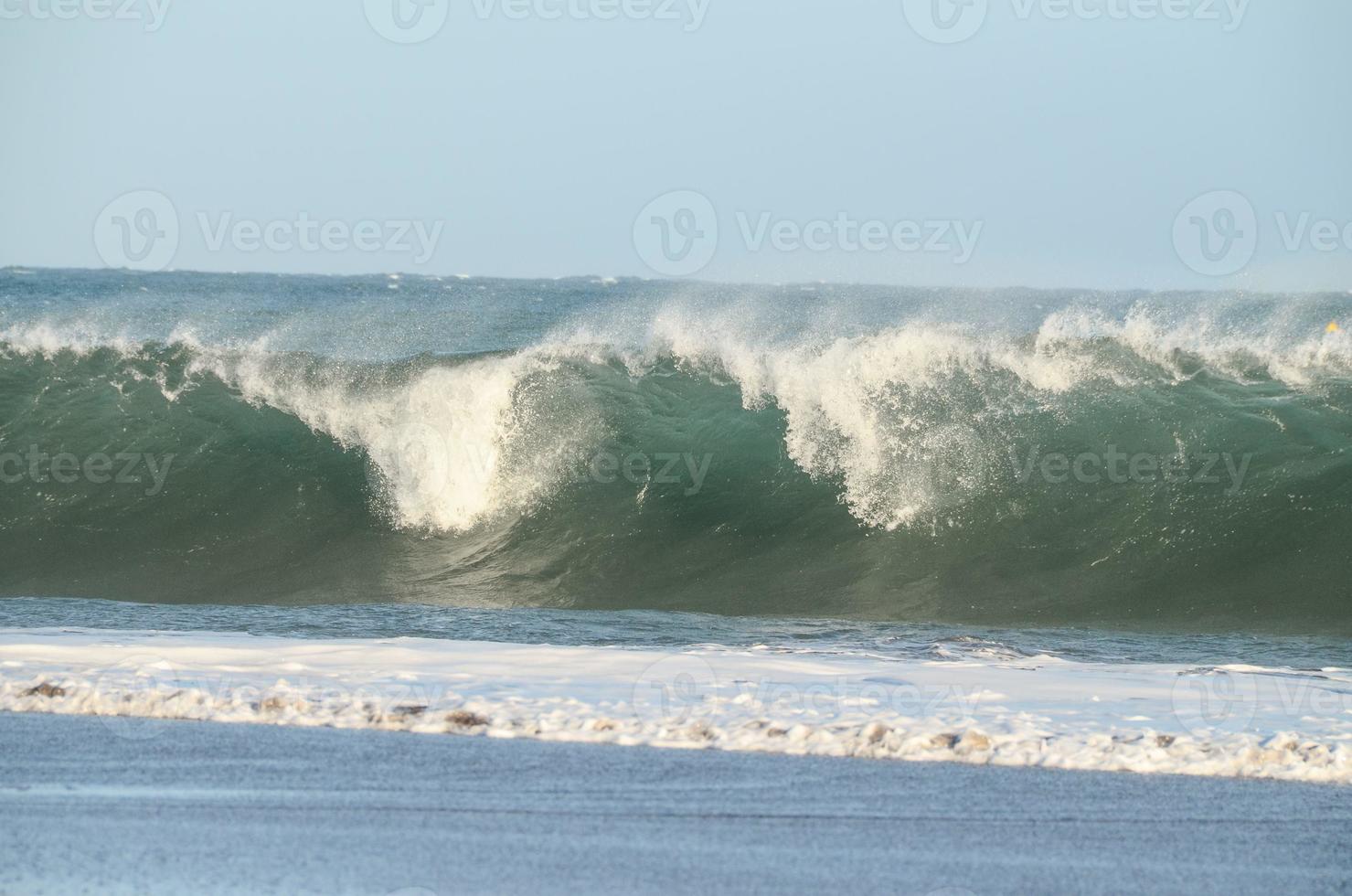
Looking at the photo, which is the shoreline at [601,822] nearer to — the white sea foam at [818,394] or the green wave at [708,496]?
the green wave at [708,496]

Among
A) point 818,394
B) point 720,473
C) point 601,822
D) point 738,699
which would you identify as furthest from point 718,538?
point 601,822

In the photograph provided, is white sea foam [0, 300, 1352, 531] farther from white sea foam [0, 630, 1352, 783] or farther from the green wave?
white sea foam [0, 630, 1352, 783]

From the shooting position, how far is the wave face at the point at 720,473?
29.9ft

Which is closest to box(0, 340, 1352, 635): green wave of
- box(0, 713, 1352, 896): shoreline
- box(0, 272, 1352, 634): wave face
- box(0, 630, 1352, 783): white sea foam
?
box(0, 272, 1352, 634): wave face

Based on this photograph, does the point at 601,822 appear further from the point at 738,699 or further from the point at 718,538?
the point at 718,538

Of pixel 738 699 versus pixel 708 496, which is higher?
pixel 708 496

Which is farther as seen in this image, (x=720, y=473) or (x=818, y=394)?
(x=818, y=394)

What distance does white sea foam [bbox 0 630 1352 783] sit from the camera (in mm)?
4602

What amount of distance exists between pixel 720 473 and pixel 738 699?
572 centimetres

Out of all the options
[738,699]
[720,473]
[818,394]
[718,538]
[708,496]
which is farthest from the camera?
[818,394]

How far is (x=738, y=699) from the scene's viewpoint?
207 inches

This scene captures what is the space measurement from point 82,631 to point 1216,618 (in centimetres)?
692

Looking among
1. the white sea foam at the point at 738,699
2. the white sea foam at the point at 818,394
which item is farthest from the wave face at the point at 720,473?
the white sea foam at the point at 738,699

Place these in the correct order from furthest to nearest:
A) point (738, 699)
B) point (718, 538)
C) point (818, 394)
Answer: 1. point (818, 394)
2. point (718, 538)
3. point (738, 699)
